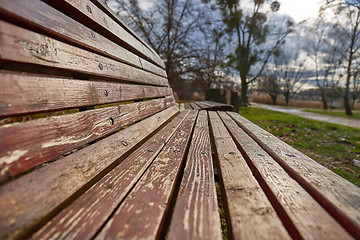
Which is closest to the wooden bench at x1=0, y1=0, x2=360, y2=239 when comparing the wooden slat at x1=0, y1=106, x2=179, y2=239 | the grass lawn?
the wooden slat at x1=0, y1=106, x2=179, y2=239

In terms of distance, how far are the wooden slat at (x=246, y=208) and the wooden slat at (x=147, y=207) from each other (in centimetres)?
21

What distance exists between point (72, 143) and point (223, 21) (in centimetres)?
1262

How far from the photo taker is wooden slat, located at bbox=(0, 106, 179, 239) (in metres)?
0.43

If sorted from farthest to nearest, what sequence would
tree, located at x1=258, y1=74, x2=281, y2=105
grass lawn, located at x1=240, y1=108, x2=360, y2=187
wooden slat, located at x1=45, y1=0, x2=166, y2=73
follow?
tree, located at x1=258, y1=74, x2=281, y2=105, grass lawn, located at x1=240, y1=108, x2=360, y2=187, wooden slat, located at x1=45, y1=0, x2=166, y2=73

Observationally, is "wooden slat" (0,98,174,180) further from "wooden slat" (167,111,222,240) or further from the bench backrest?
"wooden slat" (167,111,222,240)

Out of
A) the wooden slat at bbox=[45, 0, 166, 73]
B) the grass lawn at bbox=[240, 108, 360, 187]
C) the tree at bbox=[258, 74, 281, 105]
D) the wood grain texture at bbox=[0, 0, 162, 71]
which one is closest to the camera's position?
the wood grain texture at bbox=[0, 0, 162, 71]

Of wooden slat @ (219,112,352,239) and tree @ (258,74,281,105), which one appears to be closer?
wooden slat @ (219,112,352,239)

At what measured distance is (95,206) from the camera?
0.55 m

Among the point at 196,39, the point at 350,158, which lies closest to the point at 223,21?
the point at 196,39

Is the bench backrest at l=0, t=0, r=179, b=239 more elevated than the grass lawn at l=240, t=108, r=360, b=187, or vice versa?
the bench backrest at l=0, t=0, r=179, b=239

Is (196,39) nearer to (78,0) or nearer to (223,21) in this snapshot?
(223,21)

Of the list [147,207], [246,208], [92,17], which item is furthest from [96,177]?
[92,17]

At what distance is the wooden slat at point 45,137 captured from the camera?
1.57 ft

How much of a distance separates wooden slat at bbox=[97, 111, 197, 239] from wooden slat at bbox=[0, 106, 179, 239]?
176mm
